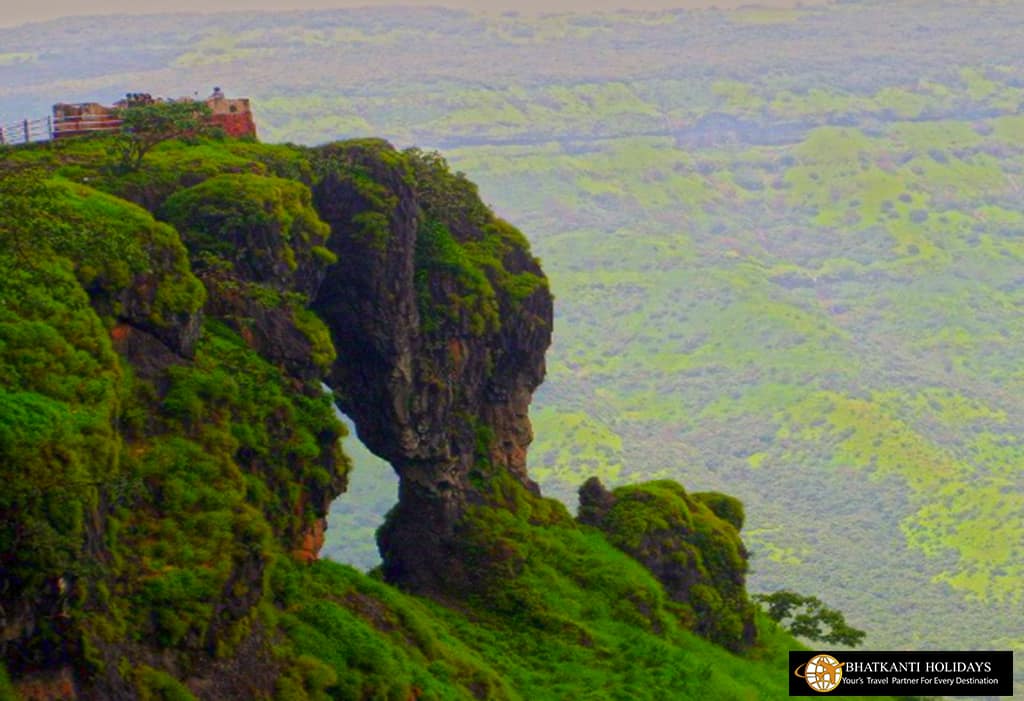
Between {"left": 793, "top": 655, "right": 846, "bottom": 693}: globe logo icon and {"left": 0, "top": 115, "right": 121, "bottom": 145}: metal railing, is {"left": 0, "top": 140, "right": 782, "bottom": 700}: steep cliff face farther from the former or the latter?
{"left": 793, "top": 655, "right": 846, "bottom": 693}: globe logo icon

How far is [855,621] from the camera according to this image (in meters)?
176

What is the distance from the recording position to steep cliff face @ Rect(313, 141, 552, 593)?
2056 inches

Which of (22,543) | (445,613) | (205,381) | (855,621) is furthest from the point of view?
(855,621)

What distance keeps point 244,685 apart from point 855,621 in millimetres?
144706

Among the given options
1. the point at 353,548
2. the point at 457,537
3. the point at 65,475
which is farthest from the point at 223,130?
the point at 353,548

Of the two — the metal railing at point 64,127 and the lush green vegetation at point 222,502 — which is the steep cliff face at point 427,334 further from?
the metal railing at point 64,127

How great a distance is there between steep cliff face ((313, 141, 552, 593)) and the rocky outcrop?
362 cm

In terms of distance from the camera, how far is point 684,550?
201 ft

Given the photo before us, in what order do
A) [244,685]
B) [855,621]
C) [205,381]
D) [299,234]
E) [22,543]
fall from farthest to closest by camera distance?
[855,621], [299,234], [205,381], [244,685], [22,543]

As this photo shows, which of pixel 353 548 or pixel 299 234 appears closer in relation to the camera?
pixel 299 234

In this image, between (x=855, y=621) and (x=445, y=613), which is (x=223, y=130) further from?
(x=855, y=621)

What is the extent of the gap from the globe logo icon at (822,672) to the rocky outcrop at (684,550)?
394 centimetres

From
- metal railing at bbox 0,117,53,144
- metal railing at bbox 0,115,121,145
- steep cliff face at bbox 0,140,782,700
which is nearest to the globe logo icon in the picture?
steep cliff face at bbox 0,140,782,700

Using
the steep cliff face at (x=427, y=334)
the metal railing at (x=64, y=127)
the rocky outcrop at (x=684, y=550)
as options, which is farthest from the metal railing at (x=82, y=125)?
the rocky outcrop at (x=684, y=550)
